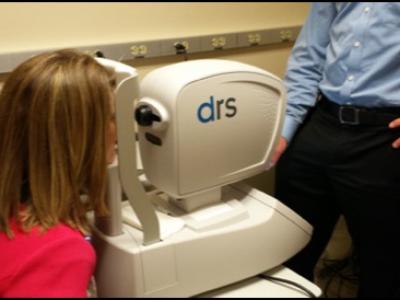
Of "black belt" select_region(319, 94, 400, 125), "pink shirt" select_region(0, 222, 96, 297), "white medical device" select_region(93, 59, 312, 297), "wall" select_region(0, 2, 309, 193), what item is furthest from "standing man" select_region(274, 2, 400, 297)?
"pink shirt" select_region(0, 222, 96, 297)

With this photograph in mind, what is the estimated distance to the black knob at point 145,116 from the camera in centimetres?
92

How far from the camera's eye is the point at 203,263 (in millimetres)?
975

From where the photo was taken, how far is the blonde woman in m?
0.83

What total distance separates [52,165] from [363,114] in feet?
2.89

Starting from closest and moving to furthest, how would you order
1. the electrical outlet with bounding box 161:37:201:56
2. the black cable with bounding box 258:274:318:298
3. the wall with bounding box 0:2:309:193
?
the black cable with bounding box 258:274:318:298 < the wall with bounding box 0:2:309:193 < the electrical outlet with bounding box 161:37:201:56

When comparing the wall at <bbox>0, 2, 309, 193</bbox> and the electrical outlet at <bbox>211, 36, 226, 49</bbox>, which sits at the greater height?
the wall at <bbox>0, 2, 309, 193</bbox>

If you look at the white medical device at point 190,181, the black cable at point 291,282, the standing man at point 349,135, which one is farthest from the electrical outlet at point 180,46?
the black cable at point 291,282

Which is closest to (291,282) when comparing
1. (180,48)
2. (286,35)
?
(180,48)

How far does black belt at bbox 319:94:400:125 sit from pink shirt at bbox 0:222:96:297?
33.5 inches

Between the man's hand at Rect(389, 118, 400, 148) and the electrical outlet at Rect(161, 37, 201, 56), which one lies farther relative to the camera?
the electrical outlet at Rect(161, 37, 201, 56)

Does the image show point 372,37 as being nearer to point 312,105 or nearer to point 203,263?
point 312,105

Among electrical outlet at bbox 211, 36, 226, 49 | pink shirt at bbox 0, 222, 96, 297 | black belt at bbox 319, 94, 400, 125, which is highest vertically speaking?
electrical outlet at bbox 211, 36, 226, 49

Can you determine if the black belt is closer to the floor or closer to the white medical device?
the white medical device

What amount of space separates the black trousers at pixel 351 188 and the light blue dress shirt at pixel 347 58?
68mm
